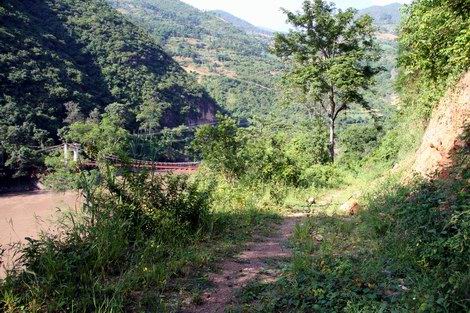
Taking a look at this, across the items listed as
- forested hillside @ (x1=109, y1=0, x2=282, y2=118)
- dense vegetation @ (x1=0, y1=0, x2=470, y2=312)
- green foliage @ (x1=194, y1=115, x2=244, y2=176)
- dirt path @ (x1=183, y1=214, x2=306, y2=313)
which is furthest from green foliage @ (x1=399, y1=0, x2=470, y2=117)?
forested hillside @ (x1=109, y1=0, x2=282, y2=118)

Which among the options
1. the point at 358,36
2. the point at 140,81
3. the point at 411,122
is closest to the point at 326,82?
the point at 358,36

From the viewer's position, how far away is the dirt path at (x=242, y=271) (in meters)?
3.43

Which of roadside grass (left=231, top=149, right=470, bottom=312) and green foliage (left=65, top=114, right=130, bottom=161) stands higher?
green foliage (left=65, top=114, right=130, bottom=161)

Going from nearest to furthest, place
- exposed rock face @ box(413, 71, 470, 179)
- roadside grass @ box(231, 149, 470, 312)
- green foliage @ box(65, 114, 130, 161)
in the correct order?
1. roadside grass @ box(231, 149, 470, 312)
2. green foliage @ box(65, 114, 130, 161)
3. exposed rock face @ box(413, 71, 470, 179)

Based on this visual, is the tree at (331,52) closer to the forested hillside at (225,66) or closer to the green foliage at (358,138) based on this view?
the green foliage at (358,138)

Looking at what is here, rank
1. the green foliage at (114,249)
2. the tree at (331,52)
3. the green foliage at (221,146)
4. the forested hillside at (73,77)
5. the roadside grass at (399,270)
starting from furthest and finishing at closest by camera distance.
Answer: the forested hillside at (73,77) < the tree at (331,52) < the green foliage at (221,146) < the green foliage at (114,249) < the roadside grass at (399,270)

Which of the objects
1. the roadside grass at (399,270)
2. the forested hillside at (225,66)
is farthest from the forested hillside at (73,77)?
the roadside grass at (399,270)

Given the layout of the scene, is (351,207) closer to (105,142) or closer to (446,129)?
(446,129)

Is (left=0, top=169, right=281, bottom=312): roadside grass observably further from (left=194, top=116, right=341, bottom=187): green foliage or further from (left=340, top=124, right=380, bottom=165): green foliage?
(left=340, top=124, right=380, bottom=165): green foliage

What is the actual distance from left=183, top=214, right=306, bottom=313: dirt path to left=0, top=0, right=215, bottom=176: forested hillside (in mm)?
28257

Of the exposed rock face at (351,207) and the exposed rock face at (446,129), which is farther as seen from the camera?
the exposed rock face at (351,207)

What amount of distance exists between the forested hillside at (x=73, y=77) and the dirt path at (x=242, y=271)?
28257mm

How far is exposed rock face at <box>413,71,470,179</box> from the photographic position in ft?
21.7

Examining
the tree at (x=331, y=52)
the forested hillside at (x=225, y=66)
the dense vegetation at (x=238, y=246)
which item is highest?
the forested hillside at (x=225, y=66)
